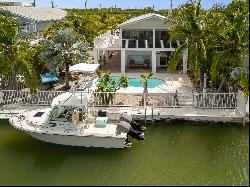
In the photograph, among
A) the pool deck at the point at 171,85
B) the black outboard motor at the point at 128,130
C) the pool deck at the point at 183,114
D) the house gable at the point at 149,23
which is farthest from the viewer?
the house gable at the point at 149,23

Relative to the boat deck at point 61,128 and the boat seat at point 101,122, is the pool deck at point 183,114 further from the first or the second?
the boat deck at point 61,128

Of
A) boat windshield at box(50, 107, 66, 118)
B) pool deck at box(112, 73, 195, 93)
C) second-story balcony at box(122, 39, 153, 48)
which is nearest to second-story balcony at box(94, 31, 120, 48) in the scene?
second-story balcony at box(122, 39, 153, 48)

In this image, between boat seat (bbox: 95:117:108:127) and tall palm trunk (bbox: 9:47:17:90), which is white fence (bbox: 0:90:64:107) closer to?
tall palm trunk (bbox: 9:47:17:90)

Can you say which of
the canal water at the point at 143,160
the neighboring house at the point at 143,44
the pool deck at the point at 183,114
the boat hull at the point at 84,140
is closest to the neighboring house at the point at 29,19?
the neighboring house at the point at 143,44

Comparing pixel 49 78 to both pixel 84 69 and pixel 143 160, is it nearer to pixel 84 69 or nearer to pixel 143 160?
pixel 84 69

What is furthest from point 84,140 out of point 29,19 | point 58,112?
point 29,19

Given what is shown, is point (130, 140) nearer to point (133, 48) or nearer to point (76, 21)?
point (133, 48)
